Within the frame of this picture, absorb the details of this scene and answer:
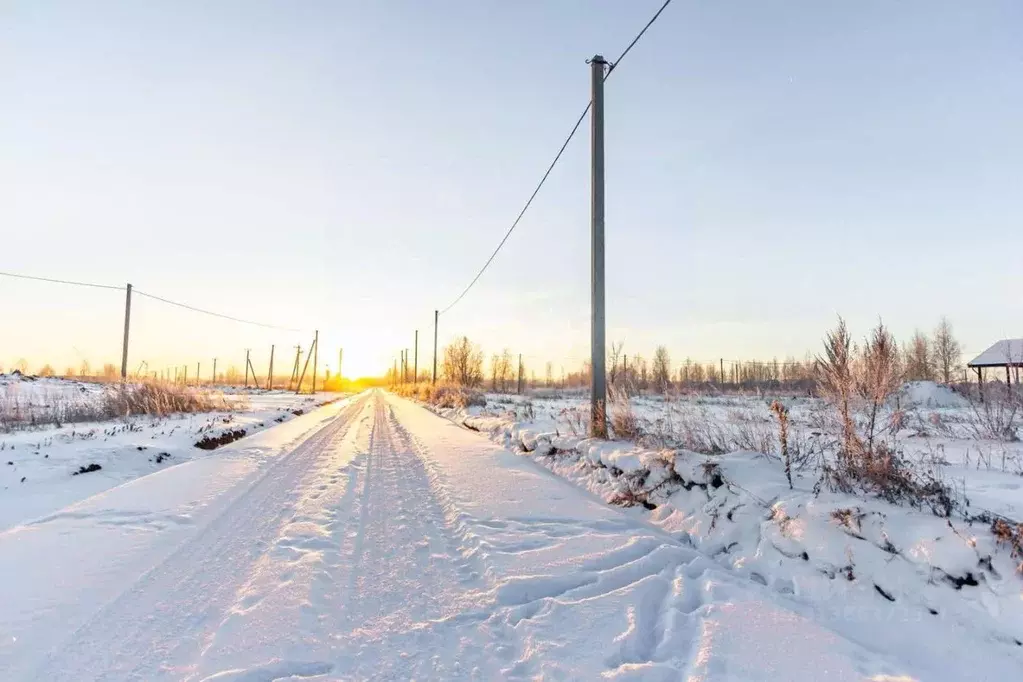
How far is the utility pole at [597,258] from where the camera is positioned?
28.2 ft

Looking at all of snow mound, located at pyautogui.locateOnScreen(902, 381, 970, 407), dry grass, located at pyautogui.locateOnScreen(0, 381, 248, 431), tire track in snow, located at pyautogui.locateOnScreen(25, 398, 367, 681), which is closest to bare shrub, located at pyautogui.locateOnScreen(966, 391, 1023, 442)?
tire track in snow, located at pyautogui.locateOnScreen(25, 398, 367, 681)

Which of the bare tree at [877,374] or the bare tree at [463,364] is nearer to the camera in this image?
the bare tree at [877,374]

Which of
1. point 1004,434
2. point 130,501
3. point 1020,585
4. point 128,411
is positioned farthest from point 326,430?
point 1004,434

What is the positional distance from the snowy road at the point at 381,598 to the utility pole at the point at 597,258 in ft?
10.1

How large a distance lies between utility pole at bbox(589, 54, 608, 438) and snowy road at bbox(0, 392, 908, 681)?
3089mm

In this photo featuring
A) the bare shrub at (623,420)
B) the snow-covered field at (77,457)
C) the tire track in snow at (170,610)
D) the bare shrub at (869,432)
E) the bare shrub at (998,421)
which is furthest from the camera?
the bare shrub at (998,421)

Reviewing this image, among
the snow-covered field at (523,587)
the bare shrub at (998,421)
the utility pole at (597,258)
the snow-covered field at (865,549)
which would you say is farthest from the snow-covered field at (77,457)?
the bare shrub at (998,421)

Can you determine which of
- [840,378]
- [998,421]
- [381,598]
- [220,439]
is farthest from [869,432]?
[220,439]

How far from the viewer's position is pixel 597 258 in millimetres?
8914

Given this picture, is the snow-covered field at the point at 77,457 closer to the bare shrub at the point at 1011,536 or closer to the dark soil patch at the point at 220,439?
the dark soil patch at the point at 220,439

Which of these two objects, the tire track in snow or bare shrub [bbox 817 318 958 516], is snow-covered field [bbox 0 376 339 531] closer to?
the tire track in snow

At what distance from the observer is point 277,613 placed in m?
2.88

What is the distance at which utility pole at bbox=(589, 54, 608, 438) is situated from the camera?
859 centimetres

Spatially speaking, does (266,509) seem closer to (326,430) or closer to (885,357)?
(885,357)
